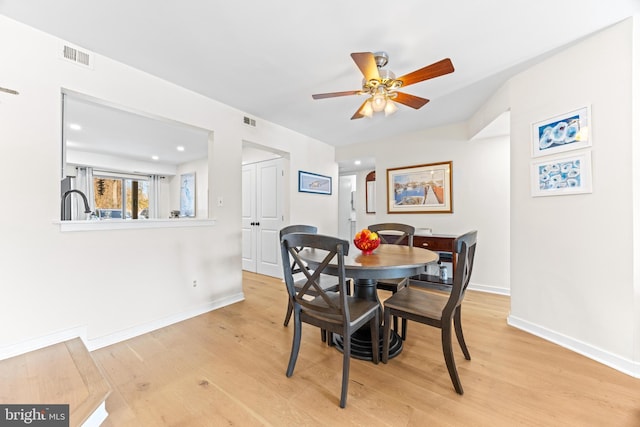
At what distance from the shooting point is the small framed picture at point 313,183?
414 centimetres

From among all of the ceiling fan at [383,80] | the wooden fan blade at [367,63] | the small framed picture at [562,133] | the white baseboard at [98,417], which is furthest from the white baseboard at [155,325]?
the small framed picture at [562,133]

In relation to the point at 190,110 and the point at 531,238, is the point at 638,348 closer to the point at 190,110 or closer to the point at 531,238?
the point at 531,238

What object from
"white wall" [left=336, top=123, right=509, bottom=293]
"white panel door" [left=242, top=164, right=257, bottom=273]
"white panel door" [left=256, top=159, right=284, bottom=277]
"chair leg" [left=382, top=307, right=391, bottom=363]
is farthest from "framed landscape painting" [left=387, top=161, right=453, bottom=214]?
"chair leg" [left=382, top=307, right=391, bottom=363]

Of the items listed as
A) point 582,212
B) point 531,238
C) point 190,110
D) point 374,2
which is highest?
point 374,2

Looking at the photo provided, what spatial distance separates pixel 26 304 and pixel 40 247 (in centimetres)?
39

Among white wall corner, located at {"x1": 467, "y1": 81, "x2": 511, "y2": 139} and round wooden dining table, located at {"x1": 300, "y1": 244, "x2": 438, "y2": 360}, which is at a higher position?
white wall corner, located at {"x1": 467, "y1": 81, "x2": 511, "y2": 139}

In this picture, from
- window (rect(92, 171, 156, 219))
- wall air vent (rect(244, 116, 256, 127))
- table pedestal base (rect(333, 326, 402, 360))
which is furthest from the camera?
window (rect(92, 171, 156, 219))

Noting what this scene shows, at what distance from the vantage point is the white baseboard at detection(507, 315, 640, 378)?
1.71 meters

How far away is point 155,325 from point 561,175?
151 inches

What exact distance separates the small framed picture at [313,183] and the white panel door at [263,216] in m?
0.31

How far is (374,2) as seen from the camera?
1558 millimetres

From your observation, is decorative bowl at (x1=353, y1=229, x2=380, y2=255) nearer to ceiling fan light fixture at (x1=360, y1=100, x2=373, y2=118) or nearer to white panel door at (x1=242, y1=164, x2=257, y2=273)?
ceiling fan light fixture at (x1=360, y1=100, x2=373, y2=118)

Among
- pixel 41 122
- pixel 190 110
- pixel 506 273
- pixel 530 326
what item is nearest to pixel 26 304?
pixel 41 122

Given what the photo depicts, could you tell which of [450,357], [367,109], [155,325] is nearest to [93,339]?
[155,325]
